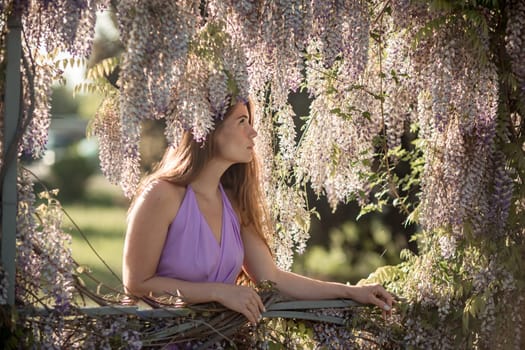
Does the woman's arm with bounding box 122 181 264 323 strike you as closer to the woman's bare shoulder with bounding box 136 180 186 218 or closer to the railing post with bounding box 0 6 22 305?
the woman's bare shoulder with bounding box 136 180 186 218

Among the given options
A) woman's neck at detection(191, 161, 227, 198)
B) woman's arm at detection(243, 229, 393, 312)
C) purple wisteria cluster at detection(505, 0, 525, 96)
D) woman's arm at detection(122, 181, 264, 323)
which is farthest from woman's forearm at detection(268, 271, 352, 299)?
purple wisteria cluster at detection(505, 0, 525, 96)

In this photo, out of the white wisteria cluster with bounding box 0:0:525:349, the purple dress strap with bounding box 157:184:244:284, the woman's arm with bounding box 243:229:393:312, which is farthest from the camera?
the woman's arm with bounding box 243:229:393:312

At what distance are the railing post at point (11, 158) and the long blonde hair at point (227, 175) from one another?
624mm

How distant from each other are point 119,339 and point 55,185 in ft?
64.5

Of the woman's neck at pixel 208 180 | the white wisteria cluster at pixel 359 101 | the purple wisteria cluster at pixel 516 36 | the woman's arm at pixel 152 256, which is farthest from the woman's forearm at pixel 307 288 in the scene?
the purple wisteria cluster at pixel 516 36

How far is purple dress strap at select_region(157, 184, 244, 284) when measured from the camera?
3.57 metres

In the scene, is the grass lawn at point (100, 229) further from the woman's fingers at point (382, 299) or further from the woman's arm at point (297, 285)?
the woman's fingers at point (382, 299)

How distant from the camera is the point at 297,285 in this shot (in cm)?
374

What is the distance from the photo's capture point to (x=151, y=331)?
326 centimetres

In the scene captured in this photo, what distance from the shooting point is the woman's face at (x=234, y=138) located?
3686 millimetres

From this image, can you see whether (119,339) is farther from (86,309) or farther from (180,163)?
(180,163)

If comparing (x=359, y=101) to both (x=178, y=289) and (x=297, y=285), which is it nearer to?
(x=297, y=285)

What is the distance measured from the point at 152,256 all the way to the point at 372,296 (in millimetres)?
908

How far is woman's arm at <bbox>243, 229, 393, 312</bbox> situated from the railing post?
111cm
